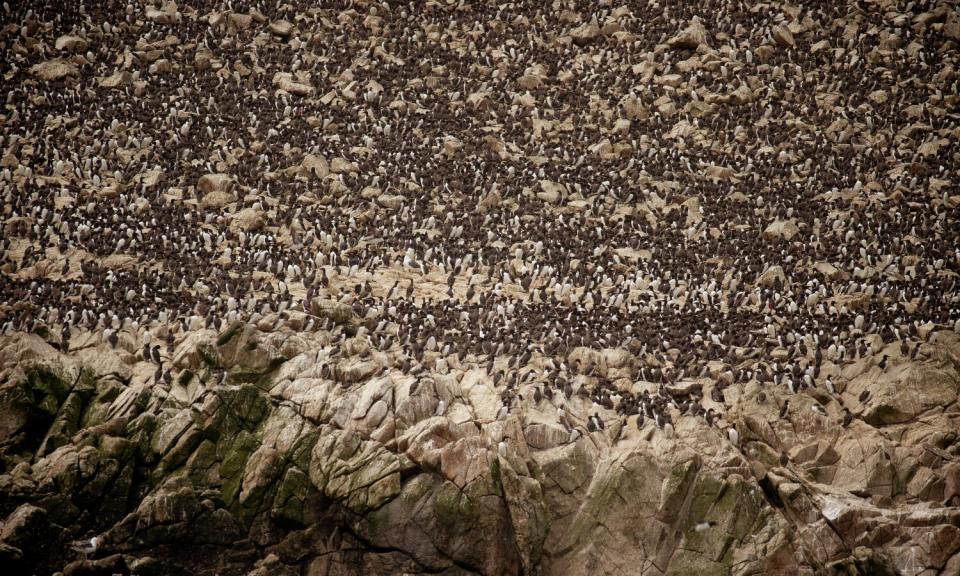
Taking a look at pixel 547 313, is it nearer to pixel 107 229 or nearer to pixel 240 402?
pixel 240 402

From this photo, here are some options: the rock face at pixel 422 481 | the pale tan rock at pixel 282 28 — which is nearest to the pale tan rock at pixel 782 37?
the pale tan rock at pixel 282 28

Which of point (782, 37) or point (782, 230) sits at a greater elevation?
point (782, 37)

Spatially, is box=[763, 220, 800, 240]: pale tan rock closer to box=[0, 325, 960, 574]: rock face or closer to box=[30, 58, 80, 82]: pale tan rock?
box=[0, 325, 960, 574]: rock face

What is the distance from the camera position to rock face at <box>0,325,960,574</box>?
24562 millimetres

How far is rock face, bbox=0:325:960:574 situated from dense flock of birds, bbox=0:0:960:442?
1438mm

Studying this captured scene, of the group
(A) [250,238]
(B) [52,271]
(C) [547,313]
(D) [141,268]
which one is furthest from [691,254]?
(B) [52,271]

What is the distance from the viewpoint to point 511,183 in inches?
1614

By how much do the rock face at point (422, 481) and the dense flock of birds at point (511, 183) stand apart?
144 centimetres

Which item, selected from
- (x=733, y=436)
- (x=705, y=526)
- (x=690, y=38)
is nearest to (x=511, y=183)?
(x=690, y=38)

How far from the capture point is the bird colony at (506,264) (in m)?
25.3

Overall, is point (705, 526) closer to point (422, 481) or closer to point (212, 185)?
point (422, 481)

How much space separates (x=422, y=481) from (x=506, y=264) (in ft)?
41.6

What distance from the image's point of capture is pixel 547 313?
3262 centimetres

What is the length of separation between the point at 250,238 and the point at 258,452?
40.1 ft
